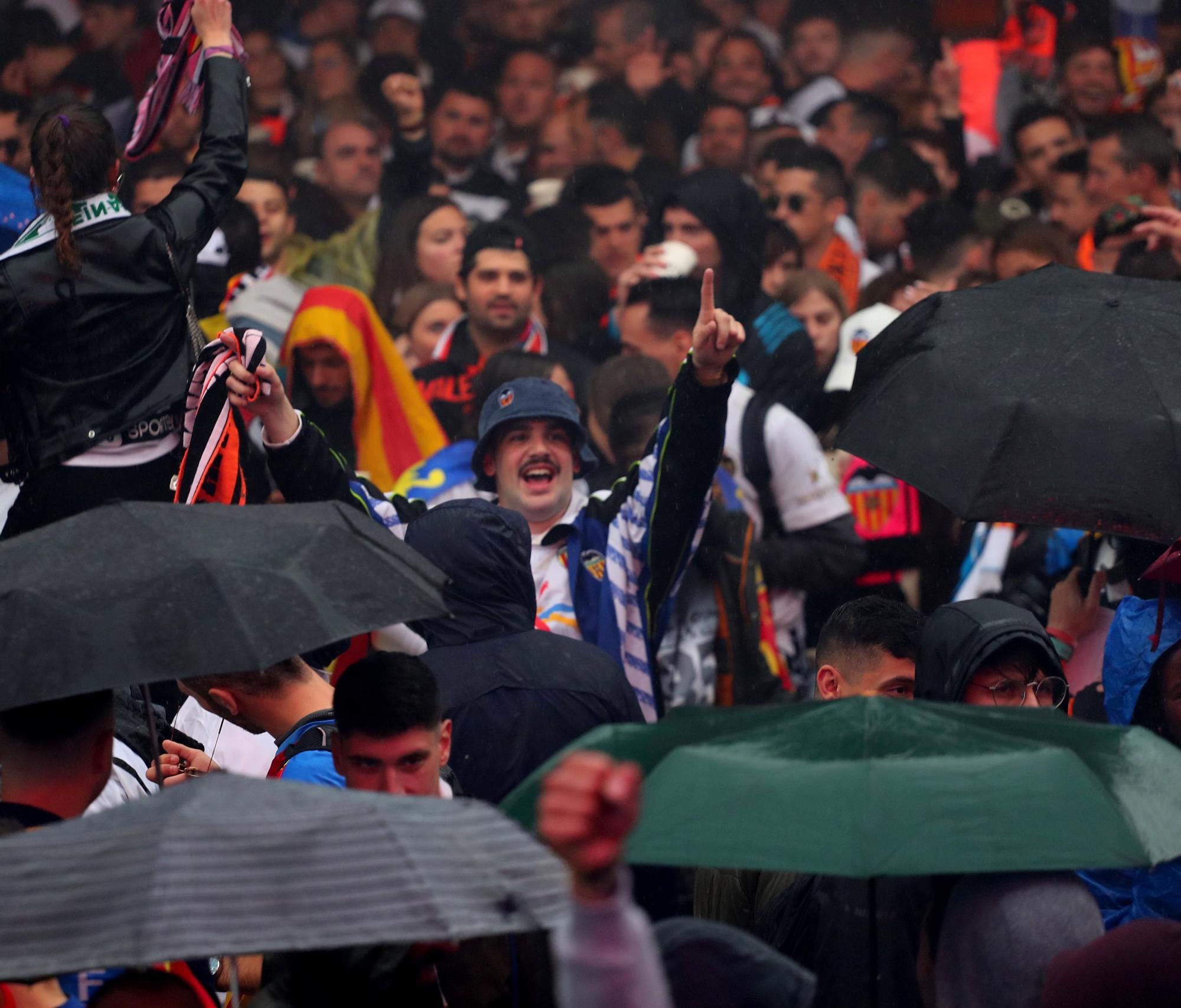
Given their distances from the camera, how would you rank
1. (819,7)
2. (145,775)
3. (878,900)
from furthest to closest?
(819,7) < (145,775) < (878,900)

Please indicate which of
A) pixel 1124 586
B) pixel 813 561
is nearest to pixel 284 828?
pixel 1124 586

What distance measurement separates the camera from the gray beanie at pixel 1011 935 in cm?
285

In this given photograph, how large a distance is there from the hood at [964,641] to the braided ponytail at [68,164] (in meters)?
2.40

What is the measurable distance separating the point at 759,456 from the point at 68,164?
2808mm

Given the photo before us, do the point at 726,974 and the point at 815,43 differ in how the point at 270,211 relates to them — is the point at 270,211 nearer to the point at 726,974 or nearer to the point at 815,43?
the point at 815,43

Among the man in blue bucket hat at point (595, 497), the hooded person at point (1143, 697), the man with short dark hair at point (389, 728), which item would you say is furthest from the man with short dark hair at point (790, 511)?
the man with short dark hair at point (389, 728)

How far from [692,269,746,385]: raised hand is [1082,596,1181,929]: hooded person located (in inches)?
47.5

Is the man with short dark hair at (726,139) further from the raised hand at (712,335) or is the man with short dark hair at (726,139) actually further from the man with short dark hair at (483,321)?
the raised hand at (712,335)

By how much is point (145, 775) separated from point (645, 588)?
1.84 m

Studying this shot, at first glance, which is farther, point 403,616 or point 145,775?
point 145,775

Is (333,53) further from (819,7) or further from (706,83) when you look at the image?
(819,7)

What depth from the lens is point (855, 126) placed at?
35.0 ft

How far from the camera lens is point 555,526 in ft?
17.5

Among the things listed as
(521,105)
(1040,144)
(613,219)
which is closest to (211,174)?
(613,219)
